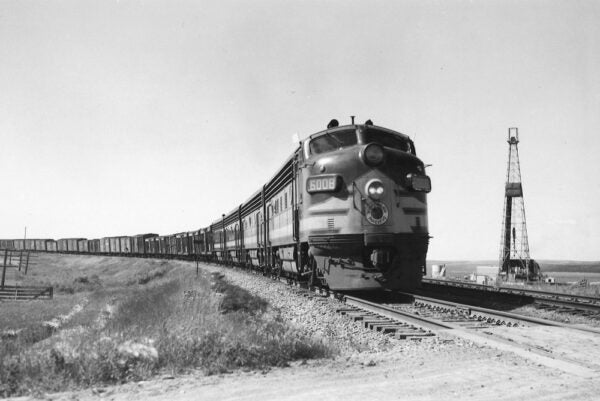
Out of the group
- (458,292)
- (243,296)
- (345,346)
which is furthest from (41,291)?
(345,346)

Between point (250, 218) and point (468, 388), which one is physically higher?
point (250, 218)

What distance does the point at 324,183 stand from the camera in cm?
1180

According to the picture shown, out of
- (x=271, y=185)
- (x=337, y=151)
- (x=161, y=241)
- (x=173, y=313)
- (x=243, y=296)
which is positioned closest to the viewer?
(x=173, y=313)

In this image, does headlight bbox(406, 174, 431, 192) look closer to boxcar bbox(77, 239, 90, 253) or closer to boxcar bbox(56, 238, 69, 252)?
→ boxcar bbox(77, 239, 90, 253)

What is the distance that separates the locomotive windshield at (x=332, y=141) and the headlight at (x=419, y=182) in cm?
171

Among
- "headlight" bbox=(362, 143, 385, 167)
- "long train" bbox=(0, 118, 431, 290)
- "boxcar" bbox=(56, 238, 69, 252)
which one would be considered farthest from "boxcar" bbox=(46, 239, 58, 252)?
"headlight" bbox=(362, 143, 385, 167)

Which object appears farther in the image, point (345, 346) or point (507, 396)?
point (345, 346)

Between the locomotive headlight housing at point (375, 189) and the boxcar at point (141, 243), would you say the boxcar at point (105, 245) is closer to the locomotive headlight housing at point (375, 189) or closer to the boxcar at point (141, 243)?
the boxcar at point (141, 243)

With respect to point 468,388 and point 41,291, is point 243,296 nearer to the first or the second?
point 468,388

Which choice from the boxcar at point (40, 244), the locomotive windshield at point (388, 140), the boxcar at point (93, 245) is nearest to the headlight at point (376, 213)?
the locomotive windshield at point (388, 140)

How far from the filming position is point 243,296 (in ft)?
44.1

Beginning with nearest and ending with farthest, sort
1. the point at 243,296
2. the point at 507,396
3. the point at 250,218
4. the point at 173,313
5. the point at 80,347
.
Result: the point at 507,396 → the point at 80,347 → the point at 173,313 → the point at 243,296 → the point at 250,218

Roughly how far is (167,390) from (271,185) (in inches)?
543

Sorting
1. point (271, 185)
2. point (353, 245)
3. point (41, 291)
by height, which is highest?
point (271, 185)
